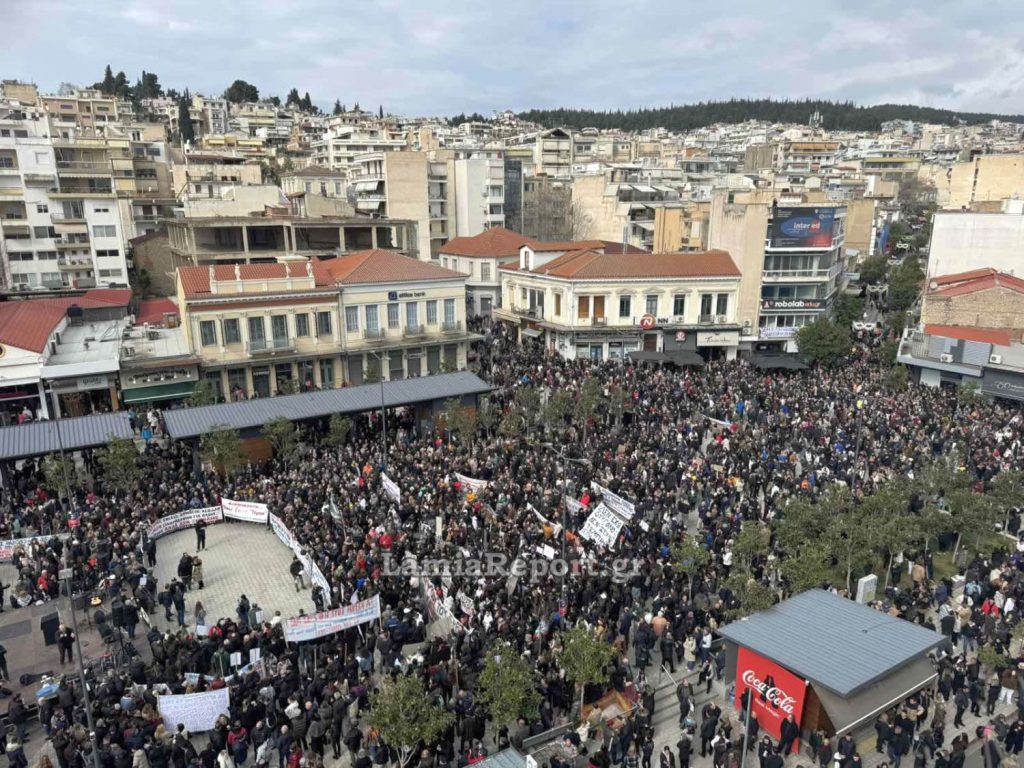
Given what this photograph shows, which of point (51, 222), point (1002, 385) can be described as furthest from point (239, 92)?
point (1002, 385)

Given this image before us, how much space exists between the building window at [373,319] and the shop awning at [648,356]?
14912mm

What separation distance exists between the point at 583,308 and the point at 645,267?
463 centimetres

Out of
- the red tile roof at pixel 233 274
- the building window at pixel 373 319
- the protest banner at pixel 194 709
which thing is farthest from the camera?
the building window at pixel 373 319

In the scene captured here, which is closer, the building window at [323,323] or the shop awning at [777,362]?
the building window at [323,323]

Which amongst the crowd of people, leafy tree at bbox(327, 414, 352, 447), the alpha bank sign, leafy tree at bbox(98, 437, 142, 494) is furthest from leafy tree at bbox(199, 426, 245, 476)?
the alpha bank sign

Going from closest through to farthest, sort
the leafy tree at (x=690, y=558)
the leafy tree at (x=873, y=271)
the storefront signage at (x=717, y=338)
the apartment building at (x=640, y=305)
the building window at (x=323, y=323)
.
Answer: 1. the leafy tree at (x=690, y=558)
2. the building window at (x=323, y=323)
3. the apartment building at (x=640, y=305)
4. the storefront signage at (x=717, y=338)
5. the leafy tree at (x=873, y=271)

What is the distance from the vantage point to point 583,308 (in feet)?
144

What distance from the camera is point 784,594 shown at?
18984mm

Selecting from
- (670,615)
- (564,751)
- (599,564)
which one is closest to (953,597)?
(670,615)

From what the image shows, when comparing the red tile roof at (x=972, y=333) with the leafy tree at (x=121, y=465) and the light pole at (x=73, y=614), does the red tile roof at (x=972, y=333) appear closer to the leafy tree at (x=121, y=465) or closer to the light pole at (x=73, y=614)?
the leafy tree at (x=121, y=465)

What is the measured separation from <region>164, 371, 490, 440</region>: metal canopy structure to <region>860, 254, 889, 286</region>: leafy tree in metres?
48.8

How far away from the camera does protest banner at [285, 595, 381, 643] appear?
15.9 m

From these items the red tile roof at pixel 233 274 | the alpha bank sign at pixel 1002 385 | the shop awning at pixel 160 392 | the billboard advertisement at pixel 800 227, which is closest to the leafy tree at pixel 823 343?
the billboard advertisement at pixel 800 227

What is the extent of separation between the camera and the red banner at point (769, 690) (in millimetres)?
13805
